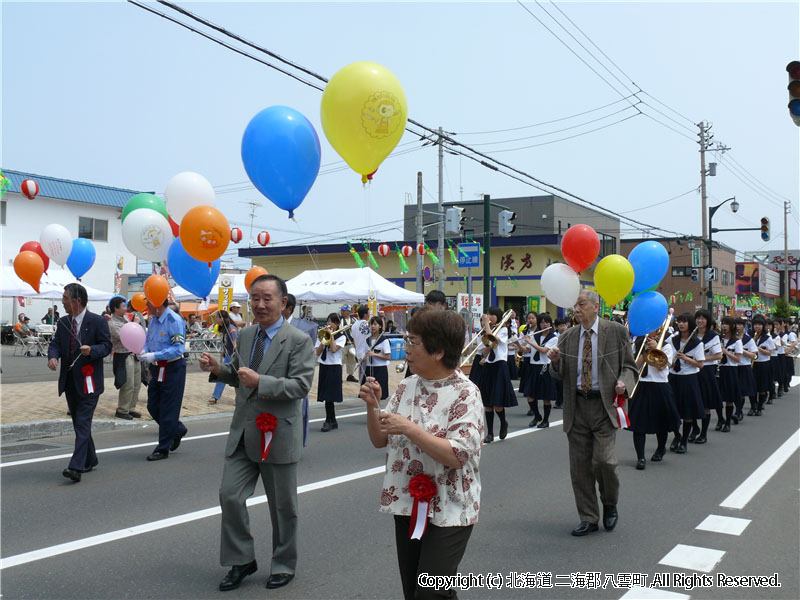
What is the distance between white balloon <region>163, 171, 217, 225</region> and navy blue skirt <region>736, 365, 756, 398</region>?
10.0 metres

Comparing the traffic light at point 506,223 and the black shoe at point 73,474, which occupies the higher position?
the traffic light at point 506,223

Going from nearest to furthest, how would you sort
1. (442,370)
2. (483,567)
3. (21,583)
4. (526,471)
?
(442,370)
(21,583)
(483,567)
(526,471)

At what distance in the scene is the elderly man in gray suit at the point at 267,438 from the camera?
4359mm

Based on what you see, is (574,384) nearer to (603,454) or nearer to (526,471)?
(603,454)

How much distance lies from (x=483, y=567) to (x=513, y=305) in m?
34.7

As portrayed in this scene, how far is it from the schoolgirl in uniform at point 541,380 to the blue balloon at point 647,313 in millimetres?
2411

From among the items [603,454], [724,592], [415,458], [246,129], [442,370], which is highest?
[246,129]

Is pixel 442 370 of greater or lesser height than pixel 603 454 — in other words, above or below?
above

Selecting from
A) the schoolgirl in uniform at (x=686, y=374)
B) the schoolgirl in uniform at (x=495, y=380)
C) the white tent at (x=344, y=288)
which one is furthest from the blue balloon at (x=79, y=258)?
the white tent at (x=344, y=288)

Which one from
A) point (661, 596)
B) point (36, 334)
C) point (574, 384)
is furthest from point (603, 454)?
point (36, 334)

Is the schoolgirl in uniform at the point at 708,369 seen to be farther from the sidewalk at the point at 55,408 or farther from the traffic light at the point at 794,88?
the sidewalk at the point at 55,408

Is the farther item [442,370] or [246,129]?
[246,129]

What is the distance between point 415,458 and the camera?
3.15 meters

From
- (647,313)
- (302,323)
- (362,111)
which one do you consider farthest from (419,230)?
(362,111)
